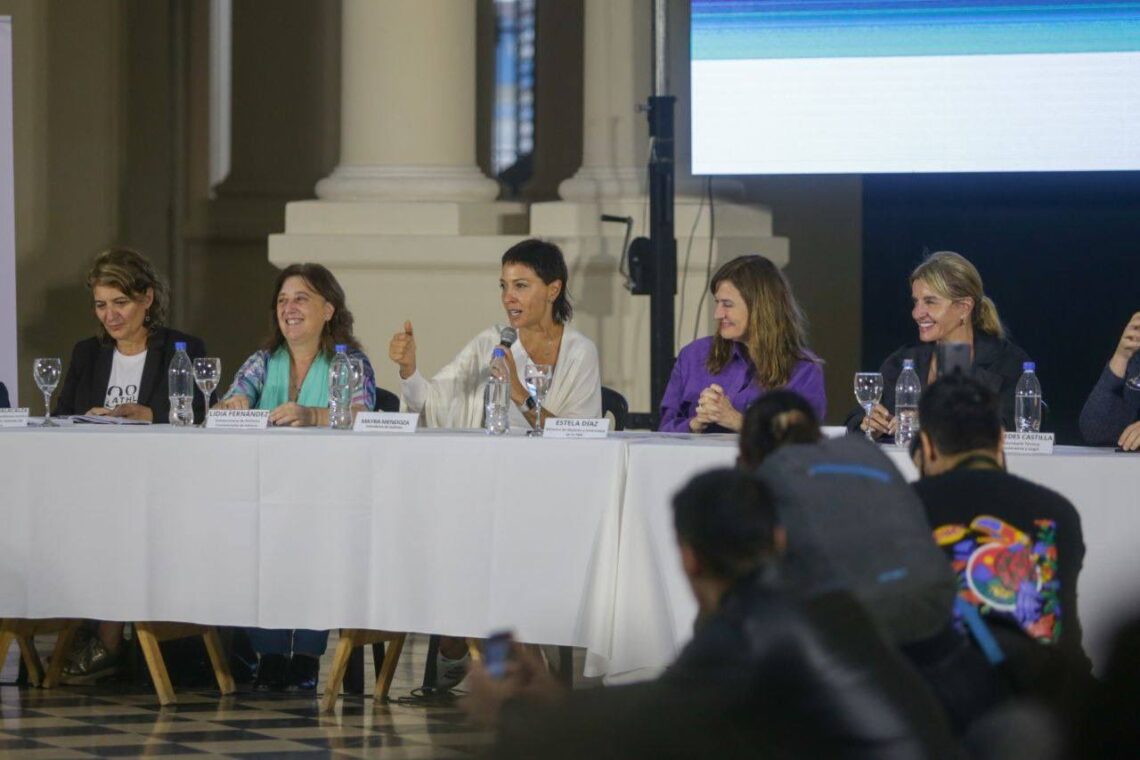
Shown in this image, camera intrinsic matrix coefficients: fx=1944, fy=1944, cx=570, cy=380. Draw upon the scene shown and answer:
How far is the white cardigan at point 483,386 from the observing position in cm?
546

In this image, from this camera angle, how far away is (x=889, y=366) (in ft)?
17.3

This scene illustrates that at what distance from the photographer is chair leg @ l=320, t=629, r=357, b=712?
508 centimetres

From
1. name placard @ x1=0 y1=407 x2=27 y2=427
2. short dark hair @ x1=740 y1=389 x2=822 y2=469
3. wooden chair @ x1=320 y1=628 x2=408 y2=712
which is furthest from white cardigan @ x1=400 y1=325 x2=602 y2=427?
short dark hair @ x1=740 y1=389 x2=822 y2=469

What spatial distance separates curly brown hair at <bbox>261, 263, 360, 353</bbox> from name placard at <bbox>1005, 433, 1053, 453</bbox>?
189 cm

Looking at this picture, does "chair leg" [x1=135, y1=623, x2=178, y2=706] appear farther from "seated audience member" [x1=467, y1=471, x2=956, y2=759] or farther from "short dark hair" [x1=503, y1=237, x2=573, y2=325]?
"seated audience member" [x1=467, y1=471, x2=956, y2=759]

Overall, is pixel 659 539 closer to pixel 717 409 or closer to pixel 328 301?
pixel 717 409

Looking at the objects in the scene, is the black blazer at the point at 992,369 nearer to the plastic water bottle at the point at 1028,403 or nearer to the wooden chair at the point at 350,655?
the plastic water bottle at the point at 1028,403

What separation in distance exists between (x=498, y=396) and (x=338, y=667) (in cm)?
82

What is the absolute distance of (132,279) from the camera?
5.70 metres

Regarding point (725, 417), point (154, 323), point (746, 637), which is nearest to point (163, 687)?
point (154, 323)

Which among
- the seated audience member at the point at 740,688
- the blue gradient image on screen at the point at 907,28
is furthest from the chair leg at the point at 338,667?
the blue gradient image on screen at the point at 907,28

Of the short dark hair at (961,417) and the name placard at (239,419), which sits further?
the name placard at (239,419)

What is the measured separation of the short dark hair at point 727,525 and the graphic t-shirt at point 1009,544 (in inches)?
28.6

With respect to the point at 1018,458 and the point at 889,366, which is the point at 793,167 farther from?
the point at 1018,458
